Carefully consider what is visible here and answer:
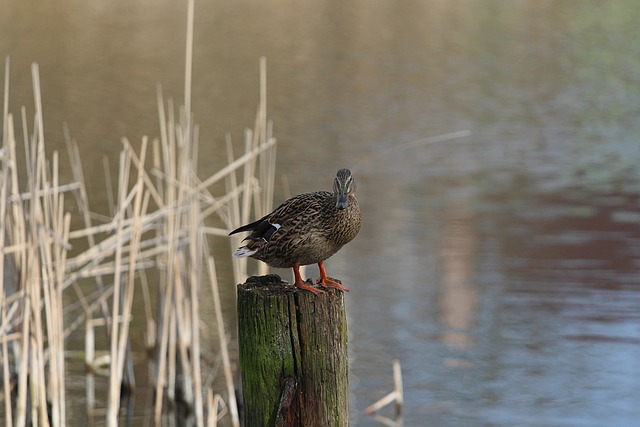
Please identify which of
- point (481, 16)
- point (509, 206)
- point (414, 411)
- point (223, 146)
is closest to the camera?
point (414, 411)

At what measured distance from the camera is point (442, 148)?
2075cm

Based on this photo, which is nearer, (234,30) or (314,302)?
(314,302)

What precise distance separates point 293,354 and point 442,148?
1717cm

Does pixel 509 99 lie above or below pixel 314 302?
above

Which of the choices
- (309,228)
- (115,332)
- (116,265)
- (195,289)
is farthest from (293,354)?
(195,289)

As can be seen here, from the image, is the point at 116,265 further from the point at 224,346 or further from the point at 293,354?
the point at 293,354

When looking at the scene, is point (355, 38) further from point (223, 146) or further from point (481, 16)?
point (223, 146)

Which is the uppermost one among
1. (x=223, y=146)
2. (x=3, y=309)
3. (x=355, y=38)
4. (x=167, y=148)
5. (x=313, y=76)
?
(x=355, y=38)

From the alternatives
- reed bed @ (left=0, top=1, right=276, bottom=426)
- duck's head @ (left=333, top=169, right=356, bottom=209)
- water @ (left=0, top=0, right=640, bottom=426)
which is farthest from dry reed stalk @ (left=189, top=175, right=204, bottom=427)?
duck's head @ (left=333, top=169, right=356, bottom=209)

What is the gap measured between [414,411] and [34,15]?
85.8 feet

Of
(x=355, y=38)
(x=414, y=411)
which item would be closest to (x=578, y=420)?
(x=414, y=411)

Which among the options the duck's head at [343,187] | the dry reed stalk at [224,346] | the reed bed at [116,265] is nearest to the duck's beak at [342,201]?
the duck's head at [343,187]

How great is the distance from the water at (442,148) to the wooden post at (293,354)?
5.53 metres

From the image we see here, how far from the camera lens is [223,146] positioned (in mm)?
19500
